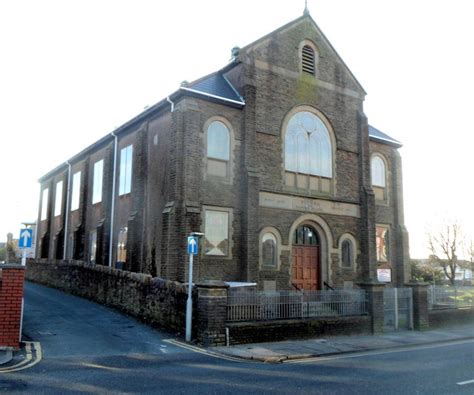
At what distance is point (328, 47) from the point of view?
2448cm

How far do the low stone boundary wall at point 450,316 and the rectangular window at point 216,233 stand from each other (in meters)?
8.85

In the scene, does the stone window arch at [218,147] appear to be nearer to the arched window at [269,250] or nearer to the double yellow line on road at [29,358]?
the arched window at [269,250]

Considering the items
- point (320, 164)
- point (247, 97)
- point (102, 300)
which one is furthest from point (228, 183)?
point (102, 300)

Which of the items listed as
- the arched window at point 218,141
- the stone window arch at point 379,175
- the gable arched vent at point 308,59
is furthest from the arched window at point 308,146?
the stone window arch at point 379,175

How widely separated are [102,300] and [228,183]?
23.5 feet

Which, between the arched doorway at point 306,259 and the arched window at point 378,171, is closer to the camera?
the arched doorway at point 306,259

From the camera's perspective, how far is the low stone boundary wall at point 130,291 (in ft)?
50.8

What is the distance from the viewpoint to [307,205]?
876 inches

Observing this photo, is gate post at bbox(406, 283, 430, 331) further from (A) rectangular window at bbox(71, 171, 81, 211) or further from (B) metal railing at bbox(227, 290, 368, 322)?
(A) rectangular window at bbox(71, 171, 81, 211)

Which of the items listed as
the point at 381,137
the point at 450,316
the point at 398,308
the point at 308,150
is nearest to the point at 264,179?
the point at 308,150

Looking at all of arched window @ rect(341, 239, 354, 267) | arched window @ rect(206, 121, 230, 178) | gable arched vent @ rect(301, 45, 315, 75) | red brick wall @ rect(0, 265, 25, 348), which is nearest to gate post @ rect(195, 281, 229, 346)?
red brick wall @ rect(0, 265, 25, 348)

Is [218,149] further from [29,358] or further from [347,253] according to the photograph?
[29,358]

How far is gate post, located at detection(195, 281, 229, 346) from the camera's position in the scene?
13891mm

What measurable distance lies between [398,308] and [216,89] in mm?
11730
